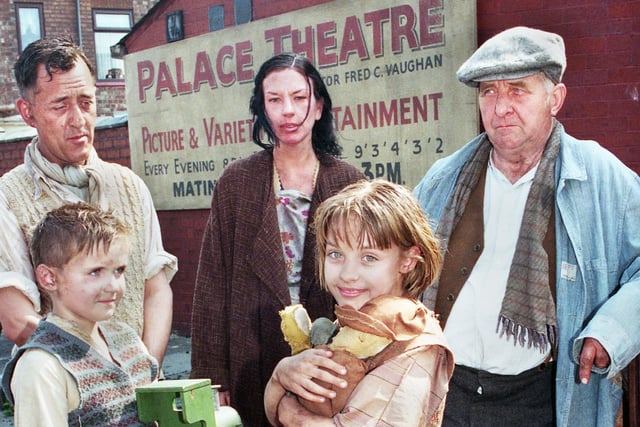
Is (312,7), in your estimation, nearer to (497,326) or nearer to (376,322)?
(497,326)

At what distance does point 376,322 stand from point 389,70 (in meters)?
3.52

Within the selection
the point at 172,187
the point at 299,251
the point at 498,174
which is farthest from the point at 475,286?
the point at 172,187

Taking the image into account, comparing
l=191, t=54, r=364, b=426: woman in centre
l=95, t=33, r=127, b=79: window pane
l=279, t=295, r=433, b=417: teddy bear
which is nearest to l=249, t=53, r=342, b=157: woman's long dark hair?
l=191, t=54, r=364, b=426: woman in centre

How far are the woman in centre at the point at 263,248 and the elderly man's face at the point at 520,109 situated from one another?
563mm

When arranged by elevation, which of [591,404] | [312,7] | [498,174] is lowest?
[591,404]

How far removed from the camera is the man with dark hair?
2.16 m

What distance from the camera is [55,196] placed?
2.30m

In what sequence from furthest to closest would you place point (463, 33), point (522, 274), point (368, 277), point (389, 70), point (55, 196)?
point (389, 70), point (463, 33), point (522, 274), point (55, 196), point (368, 277)

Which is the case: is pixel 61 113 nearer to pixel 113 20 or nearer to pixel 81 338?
pixel 81 338

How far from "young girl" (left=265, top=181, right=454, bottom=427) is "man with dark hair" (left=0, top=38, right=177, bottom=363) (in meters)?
0.70

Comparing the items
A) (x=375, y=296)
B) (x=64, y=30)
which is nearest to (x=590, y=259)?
(x=375, y=296)

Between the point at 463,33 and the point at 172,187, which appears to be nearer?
the point at 463,33

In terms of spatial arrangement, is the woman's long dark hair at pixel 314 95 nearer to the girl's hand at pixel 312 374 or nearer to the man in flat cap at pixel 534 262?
the man in flat cap at pixel 534 262

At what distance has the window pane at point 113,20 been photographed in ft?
48.1
